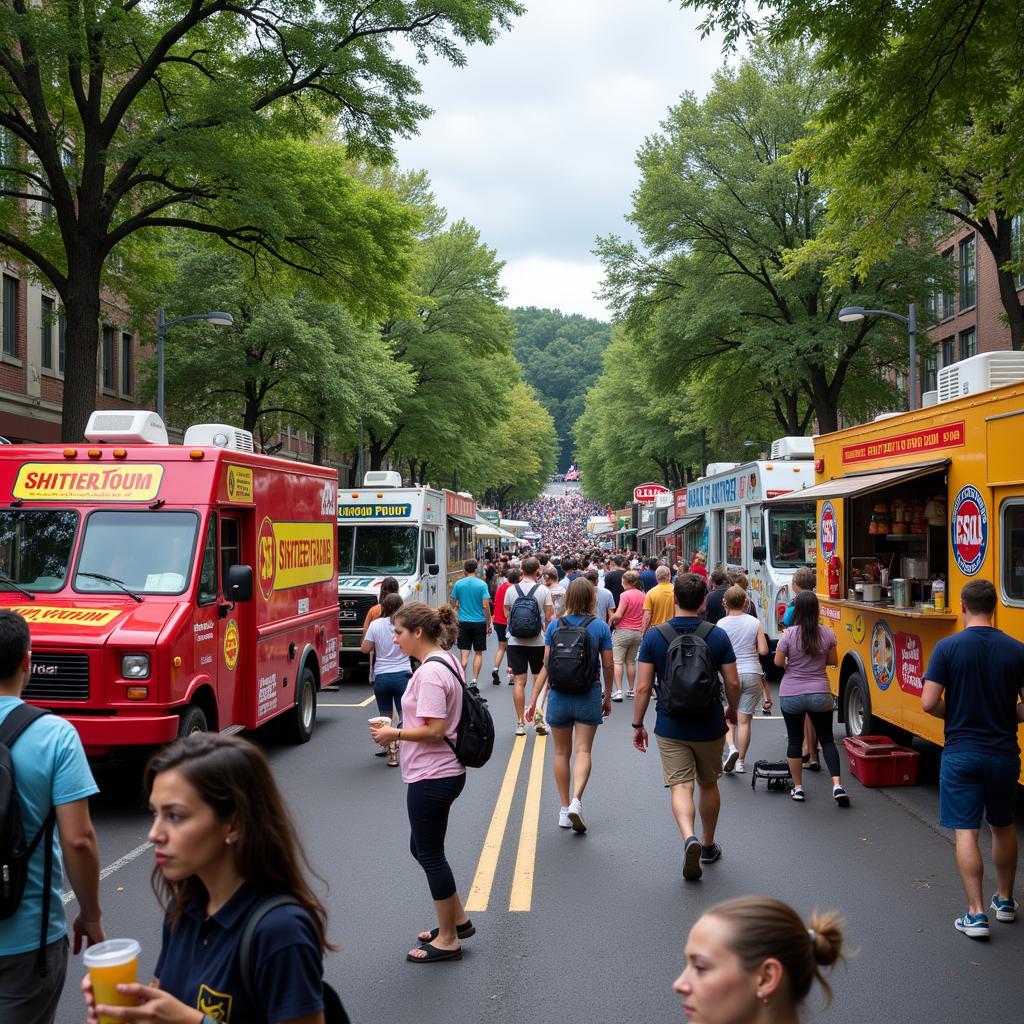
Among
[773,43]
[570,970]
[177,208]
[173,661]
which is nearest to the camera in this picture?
[570,970]

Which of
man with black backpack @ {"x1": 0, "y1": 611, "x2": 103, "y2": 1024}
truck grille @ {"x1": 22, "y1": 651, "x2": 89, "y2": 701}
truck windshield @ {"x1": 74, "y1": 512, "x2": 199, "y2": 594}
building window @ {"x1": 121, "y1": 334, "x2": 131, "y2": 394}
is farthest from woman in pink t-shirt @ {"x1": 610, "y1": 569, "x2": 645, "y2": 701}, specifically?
building window @ {"x1": 121, "y1": 334, "x2": 131, "y2": 394}

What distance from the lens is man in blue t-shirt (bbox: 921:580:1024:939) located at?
227 inches

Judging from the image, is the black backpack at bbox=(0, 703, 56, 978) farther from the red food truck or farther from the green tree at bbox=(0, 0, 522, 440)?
the green tree at bbox=(0, 0, 522, 440)

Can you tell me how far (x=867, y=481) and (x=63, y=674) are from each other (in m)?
6.93

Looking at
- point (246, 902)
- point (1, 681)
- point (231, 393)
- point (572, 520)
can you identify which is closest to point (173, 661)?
point (1, 681)

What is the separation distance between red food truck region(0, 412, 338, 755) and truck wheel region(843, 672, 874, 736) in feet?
19.3

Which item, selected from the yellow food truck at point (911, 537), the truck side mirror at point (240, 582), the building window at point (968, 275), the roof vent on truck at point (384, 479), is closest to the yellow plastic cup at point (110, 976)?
the yellow food truck at point (911, 537)

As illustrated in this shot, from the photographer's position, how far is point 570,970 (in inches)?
207

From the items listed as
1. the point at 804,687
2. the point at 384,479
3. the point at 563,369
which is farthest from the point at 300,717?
the point at 563,369

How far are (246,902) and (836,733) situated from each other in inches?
433

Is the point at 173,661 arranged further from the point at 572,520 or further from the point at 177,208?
the point at 572,520

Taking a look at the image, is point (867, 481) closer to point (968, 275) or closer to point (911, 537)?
point (911, 537)

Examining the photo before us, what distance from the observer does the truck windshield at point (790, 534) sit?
57.2 feet

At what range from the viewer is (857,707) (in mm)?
11164
